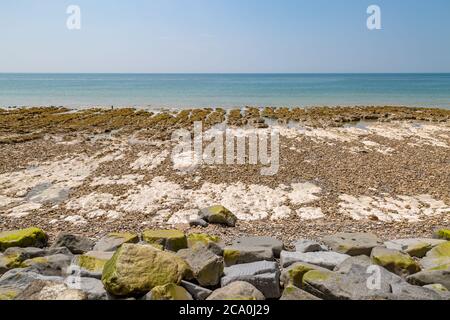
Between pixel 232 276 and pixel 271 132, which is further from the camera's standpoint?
pixel 271 132

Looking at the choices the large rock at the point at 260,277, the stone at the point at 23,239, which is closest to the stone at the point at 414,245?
the large rock at the point at 260,277

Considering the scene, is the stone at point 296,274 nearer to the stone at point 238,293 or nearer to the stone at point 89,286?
the stone at point 238,293

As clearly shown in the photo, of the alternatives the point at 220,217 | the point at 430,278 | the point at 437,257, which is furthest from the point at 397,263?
the point at 220,217

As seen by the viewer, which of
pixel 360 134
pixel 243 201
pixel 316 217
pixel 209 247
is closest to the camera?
pixel 209 247

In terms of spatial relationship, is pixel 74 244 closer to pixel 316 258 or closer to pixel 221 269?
pixel 221 269

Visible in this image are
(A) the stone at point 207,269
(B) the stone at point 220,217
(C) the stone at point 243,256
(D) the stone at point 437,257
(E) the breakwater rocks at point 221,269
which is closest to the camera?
(E) the breakwater rocks at point 221,269

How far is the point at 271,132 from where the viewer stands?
22.5m

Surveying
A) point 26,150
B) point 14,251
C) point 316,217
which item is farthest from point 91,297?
point 26,150

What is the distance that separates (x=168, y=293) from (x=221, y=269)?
1124 millimetres

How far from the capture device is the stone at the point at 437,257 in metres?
5.81

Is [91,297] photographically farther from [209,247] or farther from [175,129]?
[175,129]

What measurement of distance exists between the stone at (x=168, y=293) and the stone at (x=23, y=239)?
12.0 feet

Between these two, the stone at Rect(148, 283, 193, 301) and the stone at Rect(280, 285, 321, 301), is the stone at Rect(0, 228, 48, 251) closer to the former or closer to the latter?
the stone at Rect(148, 283, 193, 301)
